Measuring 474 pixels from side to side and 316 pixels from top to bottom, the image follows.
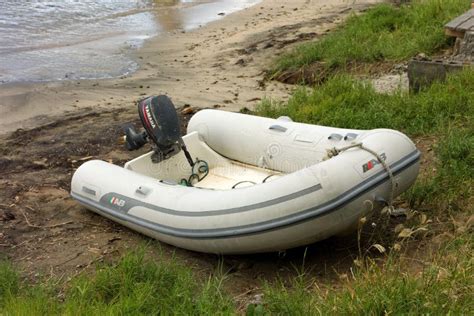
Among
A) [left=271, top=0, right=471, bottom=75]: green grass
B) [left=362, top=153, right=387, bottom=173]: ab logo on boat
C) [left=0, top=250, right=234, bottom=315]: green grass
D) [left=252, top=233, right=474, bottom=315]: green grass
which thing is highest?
[left=362, top=153, right=387, bottom=173]: ab logo on boat

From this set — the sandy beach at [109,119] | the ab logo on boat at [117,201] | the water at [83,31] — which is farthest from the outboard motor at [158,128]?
the water at [83,31]

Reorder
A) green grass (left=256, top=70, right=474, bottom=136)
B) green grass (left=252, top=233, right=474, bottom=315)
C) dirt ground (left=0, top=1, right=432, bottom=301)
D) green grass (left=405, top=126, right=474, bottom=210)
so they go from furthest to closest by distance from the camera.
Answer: green grass (left=256, top=70, right=474, bottom=136)
green grass (left=405, top=126, right=474, bottom=210)
dirt ground (left=0, top=1, right=432, bottom=301)
green grass (left=252, top=233, right=474, bottom=315)

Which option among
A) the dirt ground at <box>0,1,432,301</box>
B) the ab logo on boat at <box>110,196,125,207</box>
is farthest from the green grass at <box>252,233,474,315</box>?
the ab logo on boat at <box>110,196,125,207</box>

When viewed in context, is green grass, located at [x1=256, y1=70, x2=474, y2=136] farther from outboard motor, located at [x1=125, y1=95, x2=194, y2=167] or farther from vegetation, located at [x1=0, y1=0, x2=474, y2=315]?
outboard motor, located at [x1=125, y1=95, x2=194, y2=167]

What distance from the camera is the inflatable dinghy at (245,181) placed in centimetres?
307

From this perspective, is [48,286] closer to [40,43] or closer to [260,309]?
[260,309]

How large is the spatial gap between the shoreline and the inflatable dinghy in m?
1.95

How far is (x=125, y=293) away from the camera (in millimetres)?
2762

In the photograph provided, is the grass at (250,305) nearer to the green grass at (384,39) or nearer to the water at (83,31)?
the green grass at (384,39)

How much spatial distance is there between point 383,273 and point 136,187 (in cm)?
170

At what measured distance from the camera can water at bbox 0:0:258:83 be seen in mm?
8273

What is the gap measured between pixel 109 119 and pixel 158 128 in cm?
211

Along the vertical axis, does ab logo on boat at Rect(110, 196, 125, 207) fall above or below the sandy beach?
above

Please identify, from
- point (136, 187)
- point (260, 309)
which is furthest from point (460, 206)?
point (136, 187)
